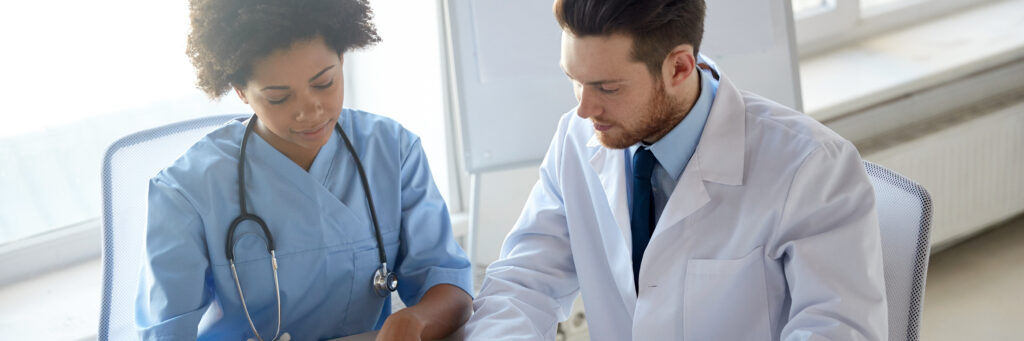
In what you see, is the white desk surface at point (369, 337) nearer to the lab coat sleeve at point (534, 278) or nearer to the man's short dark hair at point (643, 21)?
the lab coat sleeve at point (534, 278)

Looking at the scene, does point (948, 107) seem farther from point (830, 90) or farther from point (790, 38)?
point (790, 38)

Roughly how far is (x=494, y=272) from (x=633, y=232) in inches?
8.5

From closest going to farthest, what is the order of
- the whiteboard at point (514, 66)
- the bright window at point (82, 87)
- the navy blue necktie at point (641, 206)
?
the navy blue necktie at point (641, 206) → the whiteboard at point (514, 66) → the bright window at point (82, 87)

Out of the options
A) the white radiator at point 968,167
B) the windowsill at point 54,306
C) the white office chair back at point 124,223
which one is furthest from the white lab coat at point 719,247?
the white radiator at point 968,167

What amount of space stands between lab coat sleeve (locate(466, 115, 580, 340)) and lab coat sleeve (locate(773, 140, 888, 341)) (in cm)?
35

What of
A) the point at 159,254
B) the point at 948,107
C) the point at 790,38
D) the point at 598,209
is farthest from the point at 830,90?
the point at 159,254

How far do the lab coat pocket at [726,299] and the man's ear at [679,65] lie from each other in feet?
0.82

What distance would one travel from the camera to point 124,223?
144 cm

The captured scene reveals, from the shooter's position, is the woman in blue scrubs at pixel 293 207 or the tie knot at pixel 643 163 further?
the tie knot at pixel 643 163

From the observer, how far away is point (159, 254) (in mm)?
1265

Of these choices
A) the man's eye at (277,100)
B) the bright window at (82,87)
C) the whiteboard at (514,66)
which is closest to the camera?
the man's eye at (277,100)

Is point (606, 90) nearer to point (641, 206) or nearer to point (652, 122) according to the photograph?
point (652, 122)

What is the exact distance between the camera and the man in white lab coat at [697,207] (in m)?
Result: 1.19

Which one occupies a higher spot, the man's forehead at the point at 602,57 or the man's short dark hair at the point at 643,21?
the man's short dark hair at the point at 643,21
